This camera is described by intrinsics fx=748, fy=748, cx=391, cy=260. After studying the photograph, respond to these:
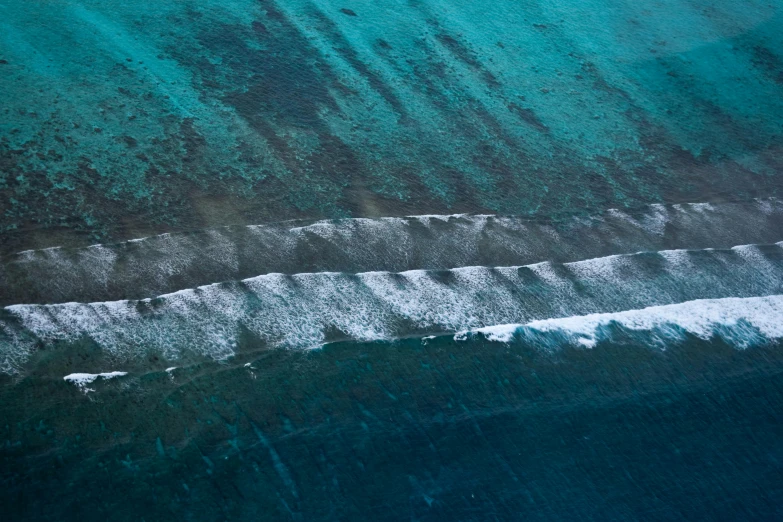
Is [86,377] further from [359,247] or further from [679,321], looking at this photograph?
[679,321]

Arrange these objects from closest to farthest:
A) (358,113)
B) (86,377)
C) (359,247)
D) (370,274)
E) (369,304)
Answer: (86,377)
(369,304)
(370,274)
(359,247)
(358,113)

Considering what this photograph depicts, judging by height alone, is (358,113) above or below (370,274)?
above

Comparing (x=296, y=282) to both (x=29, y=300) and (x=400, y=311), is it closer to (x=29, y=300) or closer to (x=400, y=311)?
(x=400, y=311)

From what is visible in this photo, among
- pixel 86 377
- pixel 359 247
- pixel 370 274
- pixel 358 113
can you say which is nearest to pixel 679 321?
pixel 370 274

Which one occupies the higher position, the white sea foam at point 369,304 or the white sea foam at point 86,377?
the white sea foam at point 369,304

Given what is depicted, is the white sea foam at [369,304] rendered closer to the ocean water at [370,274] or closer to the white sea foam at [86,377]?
the ocean water at [370,274]

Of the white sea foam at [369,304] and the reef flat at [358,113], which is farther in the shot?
the reef flat at [358,113]

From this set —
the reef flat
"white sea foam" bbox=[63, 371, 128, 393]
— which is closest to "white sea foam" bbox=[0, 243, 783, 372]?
"white sea foam" bbox=[63, 371, 128, 393]

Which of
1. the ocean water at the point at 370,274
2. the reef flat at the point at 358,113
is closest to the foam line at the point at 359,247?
the ocean water at the point at 370,274

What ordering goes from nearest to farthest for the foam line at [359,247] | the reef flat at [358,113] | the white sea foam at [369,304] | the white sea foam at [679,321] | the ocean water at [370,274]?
the ocean water at [370,274], the white sea foam at [369,304], the foam line at [359,247], the white sea foam at [679,321], the reef flat at [358,113]
